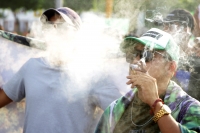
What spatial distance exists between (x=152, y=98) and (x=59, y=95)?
96 cm

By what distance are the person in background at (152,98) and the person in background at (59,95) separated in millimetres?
361

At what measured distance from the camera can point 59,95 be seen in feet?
10.1

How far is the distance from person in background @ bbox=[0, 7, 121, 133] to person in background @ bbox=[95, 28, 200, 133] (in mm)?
361

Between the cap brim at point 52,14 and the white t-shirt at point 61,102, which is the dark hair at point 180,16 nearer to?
the cap brim at point 52,14

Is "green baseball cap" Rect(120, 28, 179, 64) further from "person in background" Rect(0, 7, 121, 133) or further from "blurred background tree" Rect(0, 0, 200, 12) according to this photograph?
"blurred background tree" Rect(0, 0, 200, 12)

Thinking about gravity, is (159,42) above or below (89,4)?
above

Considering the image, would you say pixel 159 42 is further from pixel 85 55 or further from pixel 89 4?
pixel 89 4

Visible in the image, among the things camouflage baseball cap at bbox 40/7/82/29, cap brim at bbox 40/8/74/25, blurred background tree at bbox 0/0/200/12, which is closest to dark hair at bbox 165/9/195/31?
blurred background tree at bbox 0/0/200/12

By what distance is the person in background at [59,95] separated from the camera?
3016 millimetres

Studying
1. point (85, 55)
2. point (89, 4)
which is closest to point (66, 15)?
point (85, 55)

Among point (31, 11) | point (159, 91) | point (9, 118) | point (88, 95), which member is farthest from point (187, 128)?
point (31, 11)

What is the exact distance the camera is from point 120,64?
11.0ft

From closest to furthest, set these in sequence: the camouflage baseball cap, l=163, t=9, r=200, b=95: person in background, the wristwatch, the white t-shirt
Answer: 1. the wristwatch
2. the white t-shirt
3. the camouflage baseball cap
4. l=163, t=9, r=200, b=95: person in background

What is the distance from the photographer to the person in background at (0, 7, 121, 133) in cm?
302
